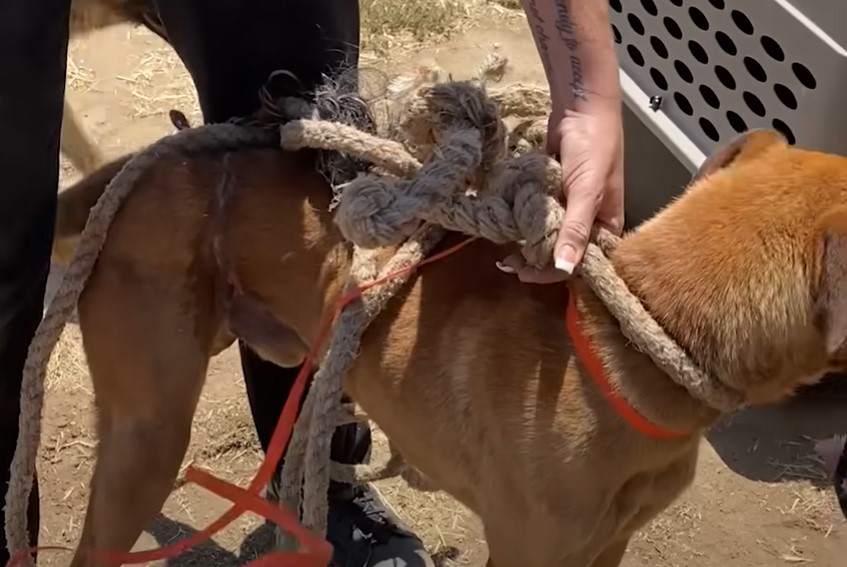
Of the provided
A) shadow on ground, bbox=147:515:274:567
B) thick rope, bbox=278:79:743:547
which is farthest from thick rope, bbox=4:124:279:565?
shadow on ground, bbox=147:515:274:567

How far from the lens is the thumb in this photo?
4.82 feet

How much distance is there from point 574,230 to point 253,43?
28.8 inches

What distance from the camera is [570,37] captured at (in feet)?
5.30

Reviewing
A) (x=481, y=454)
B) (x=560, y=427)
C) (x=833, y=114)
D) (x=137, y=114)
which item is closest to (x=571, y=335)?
(x=560, y=427)

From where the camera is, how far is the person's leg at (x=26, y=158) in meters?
1.60

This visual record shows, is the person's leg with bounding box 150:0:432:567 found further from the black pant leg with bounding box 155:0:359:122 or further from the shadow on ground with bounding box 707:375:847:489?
the shadow on ground with bounding box 707:375:847:489

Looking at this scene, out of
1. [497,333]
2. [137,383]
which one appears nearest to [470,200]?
[497,333]

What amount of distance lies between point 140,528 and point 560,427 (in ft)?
2.76

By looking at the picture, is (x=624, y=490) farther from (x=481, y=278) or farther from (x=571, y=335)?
(x=481, y=278)

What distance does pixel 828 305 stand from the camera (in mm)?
1443

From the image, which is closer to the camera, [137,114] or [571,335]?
[571,335]

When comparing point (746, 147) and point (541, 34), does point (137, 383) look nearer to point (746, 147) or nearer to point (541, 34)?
point (541, 34)

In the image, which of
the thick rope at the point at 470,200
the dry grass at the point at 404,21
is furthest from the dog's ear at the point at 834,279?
the dry grass at the point at 404,21

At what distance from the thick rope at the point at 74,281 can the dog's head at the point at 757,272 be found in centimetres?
72
